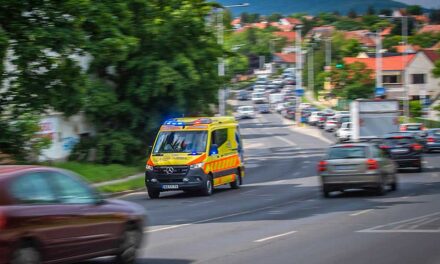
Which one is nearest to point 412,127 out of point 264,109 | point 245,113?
point 245,113

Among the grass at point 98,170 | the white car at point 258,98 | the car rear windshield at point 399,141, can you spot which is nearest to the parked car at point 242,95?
the white car at point 258,98

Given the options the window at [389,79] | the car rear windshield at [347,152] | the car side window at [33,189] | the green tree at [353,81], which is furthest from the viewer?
the window at [389,79]

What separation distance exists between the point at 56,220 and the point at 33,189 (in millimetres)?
445

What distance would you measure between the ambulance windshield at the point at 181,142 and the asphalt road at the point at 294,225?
57.4 inches

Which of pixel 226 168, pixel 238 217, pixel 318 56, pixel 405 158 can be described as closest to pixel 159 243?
pixel 238 217

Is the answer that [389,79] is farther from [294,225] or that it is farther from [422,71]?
[294,225]

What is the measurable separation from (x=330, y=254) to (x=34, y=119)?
20.6 metres

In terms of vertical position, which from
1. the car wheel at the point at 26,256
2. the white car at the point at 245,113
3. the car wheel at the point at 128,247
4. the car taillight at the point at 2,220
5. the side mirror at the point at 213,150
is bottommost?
the white car at the point at 245,113

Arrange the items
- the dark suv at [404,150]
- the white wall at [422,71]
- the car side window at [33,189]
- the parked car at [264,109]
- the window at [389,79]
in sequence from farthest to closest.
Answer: the parked car at [264,109], the window at [389,79], the white wall at [422,71], the dark suv at [404,150], the car side window at [33,189]

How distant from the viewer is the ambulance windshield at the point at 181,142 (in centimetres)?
2761

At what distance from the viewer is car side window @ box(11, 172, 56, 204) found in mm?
9992

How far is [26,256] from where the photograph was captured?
9.77m

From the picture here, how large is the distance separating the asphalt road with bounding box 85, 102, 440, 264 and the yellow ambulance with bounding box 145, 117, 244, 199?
1.57 ft

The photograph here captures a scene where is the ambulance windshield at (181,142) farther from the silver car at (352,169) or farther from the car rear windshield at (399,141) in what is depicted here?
the car rear windshield at (399,141)
